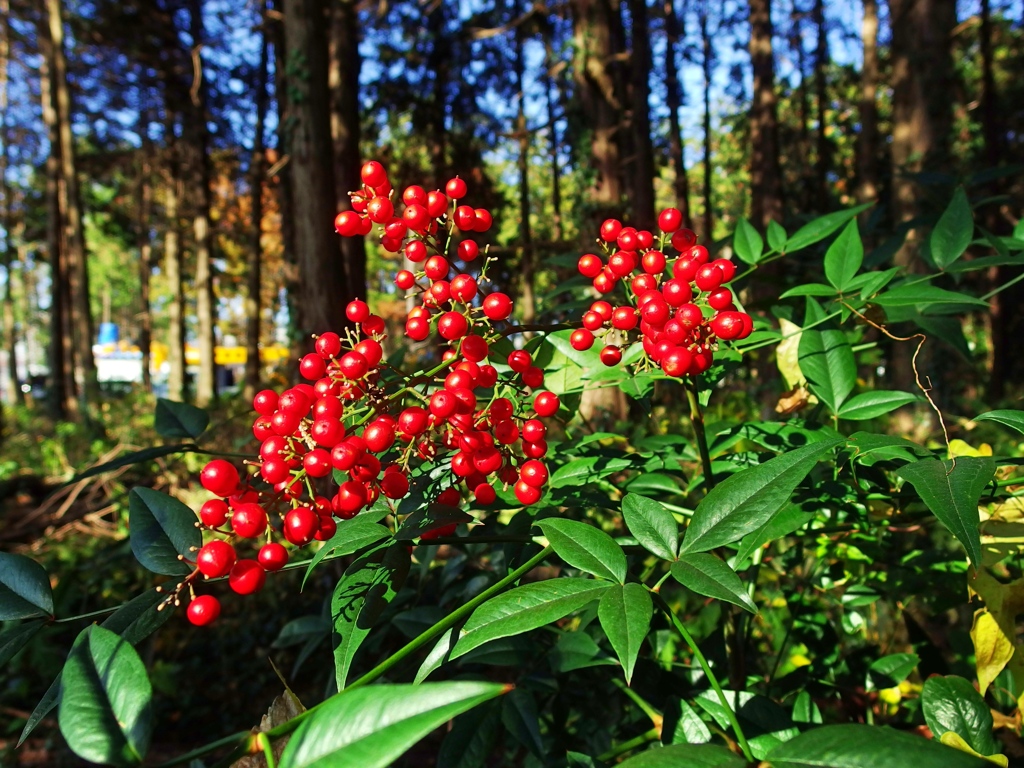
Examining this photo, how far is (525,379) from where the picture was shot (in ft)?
3.23

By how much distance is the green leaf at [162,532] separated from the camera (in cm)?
78

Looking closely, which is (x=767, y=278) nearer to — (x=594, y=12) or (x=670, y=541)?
(x=670, y=541)

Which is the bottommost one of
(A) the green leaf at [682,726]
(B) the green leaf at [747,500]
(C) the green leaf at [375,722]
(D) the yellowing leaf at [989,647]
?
(A) the green leaf at [682,726]

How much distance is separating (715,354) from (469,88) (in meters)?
12.2

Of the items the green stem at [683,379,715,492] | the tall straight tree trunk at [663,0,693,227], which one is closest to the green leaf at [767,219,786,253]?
the green stem at [683,379,715,492]

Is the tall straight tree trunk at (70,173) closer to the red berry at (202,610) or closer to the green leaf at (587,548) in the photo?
the red berry at (202,610)

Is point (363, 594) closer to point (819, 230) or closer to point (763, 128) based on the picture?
point (819, 230)

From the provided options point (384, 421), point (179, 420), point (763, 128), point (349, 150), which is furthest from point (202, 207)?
point (384, 421)

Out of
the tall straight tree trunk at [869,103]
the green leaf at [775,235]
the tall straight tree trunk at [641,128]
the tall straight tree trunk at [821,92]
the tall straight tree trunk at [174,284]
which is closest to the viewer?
the green leaf at [775,235]

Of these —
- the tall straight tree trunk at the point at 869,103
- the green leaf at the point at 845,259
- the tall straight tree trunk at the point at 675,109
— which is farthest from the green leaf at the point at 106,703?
the tall straight tree trunk at the point at 675,109

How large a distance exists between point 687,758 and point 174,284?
1506cm

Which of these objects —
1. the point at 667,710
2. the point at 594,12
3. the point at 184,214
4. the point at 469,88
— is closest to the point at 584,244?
the point at 594,12

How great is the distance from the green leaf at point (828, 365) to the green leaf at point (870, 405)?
0.02m

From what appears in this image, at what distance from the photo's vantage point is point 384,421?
0.79m
